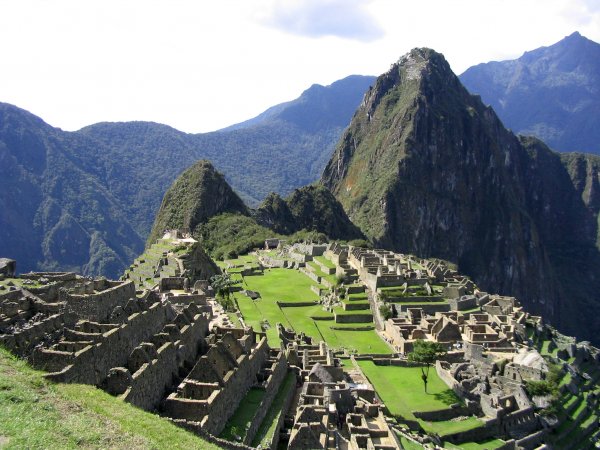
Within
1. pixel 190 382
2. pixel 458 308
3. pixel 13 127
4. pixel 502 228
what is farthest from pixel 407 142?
pixel 190 382

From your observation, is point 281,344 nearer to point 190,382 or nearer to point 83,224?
point 190,382

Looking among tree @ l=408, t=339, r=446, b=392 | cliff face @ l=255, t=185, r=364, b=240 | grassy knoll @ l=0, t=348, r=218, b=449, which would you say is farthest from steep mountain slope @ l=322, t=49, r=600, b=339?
grassy knoll @ l=0, t=348, r=218, b=449

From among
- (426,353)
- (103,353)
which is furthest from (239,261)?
(103,353)

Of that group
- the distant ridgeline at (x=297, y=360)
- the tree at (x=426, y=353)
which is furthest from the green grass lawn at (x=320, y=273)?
the tree at (x=426, y=353)

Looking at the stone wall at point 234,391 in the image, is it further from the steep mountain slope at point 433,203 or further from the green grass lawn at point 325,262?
the steep mountain slope at point 433,203

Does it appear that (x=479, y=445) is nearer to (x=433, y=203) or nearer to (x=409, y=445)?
(x=409, y=445)
